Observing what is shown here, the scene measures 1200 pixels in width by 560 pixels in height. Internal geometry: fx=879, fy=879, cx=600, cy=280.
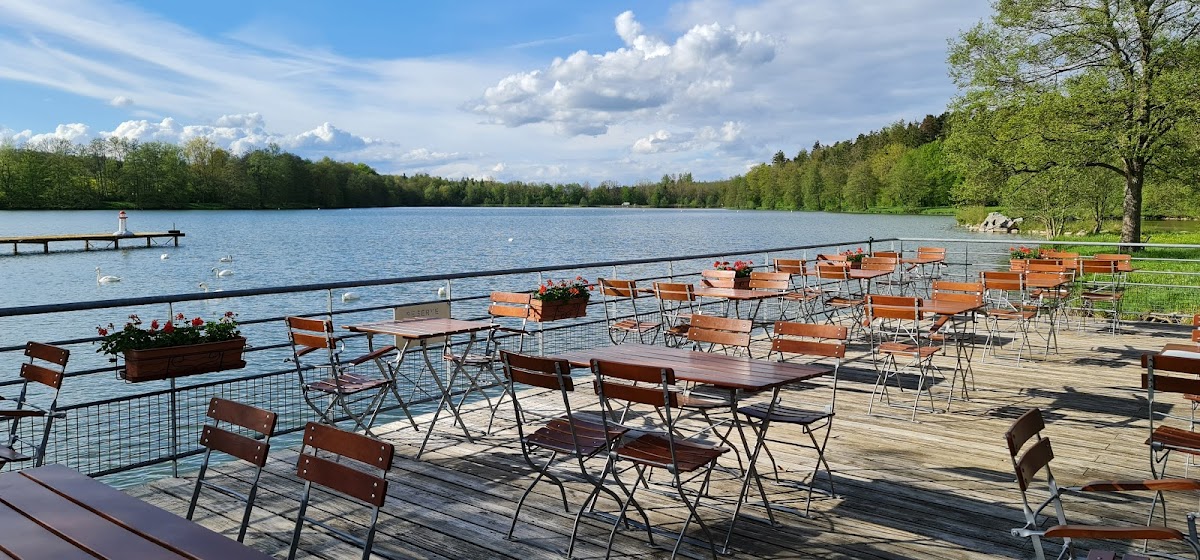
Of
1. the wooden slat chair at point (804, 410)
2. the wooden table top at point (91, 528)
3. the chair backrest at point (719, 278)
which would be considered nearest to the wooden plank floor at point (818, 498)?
the wooden slat chair at point (804, 410)

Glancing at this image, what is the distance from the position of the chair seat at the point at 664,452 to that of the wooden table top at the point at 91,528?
5.95ft

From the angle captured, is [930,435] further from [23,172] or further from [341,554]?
[23,172]

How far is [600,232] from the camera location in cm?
6291

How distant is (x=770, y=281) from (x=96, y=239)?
50128mm

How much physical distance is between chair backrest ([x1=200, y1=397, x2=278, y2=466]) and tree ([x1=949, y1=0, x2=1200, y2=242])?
20.8 metres

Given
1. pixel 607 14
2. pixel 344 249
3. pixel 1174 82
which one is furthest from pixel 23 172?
pixel 1174 82

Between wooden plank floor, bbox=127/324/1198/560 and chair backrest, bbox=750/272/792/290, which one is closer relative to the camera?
wooden plank floor, bbox=127/324/1198/560

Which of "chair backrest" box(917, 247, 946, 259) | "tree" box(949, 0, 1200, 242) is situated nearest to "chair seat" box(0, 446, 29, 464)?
"chair backrest" box(917, 247, 946, 259)

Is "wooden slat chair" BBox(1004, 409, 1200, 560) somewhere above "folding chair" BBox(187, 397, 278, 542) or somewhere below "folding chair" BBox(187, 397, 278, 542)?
below

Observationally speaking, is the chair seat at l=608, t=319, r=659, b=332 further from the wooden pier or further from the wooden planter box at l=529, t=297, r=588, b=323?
the wooden pier

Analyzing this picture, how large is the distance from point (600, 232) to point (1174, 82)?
4596 cm

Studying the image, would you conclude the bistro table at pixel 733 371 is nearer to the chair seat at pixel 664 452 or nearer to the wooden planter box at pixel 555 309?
the chair seat at pixel 664 452

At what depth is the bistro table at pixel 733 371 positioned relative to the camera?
4043mm

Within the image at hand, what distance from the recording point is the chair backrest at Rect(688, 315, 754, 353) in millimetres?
5172
